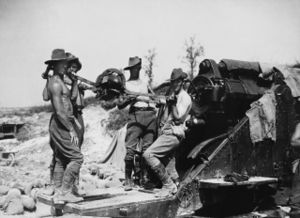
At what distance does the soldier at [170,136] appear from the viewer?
592cm

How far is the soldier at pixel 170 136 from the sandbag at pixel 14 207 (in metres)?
3.04

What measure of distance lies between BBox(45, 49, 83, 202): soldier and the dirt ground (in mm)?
995

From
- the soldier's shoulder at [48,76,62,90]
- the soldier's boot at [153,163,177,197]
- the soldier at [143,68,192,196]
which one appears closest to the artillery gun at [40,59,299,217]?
the soldier's boot at [153,163,177,197]

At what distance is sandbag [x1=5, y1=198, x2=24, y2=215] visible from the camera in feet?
24.7

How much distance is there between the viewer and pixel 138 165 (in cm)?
692

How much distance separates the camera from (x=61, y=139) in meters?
5.54

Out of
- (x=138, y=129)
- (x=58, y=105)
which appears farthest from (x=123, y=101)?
(x=58, y=105)

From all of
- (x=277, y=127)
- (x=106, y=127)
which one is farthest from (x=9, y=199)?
(x=106, y=127)

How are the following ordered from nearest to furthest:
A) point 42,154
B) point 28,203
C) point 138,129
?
1. point 138,129
2. point 28,203
3. point 42,154

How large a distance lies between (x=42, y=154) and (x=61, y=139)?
48.1ft

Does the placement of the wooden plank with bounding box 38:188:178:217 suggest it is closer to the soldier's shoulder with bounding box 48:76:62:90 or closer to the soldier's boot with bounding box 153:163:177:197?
the soldier's boot with bounding box 153:163:177:197

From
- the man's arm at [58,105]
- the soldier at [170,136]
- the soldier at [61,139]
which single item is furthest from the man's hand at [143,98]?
the man's arm at [58,105]

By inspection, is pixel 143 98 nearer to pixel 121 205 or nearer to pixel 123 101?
pixel 123 101

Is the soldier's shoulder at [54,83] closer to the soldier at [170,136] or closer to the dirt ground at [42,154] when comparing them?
the soldier at [170,136]
